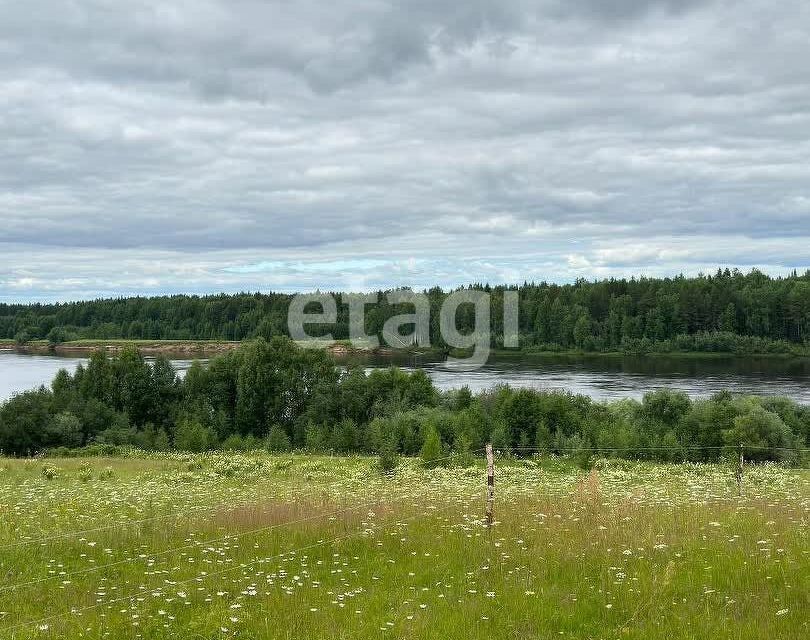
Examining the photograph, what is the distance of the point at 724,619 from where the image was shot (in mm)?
8727

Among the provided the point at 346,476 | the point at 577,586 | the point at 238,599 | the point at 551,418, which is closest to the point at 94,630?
the point at 238,599

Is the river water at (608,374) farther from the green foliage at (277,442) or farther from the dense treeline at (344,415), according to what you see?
the green foliage at (277,442)

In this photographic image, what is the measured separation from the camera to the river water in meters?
82.2

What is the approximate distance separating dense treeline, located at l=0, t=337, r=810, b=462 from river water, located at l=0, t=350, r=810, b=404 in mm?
10129

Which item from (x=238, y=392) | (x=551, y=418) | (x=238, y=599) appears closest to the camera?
(x=238, y=599)

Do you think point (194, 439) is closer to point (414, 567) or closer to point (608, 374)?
point (414, 567)

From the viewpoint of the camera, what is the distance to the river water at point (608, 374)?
8219 centimetres

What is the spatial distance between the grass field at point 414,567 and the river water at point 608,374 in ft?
202

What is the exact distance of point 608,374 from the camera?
104m

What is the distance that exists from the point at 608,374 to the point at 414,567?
96279 millimetres

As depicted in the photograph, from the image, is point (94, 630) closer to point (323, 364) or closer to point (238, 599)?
point (238, 599)

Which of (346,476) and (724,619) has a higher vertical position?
(724,619)

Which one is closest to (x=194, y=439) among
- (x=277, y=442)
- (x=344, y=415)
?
(x=277, y=442)

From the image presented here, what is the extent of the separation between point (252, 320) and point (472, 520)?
172500 mm
